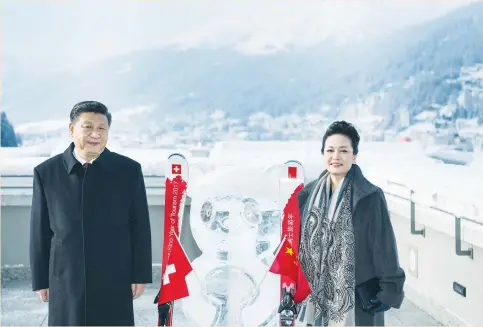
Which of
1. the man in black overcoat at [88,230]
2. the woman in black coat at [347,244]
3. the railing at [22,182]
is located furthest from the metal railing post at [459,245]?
the railing at [22,182]

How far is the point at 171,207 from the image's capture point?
2.10 meters

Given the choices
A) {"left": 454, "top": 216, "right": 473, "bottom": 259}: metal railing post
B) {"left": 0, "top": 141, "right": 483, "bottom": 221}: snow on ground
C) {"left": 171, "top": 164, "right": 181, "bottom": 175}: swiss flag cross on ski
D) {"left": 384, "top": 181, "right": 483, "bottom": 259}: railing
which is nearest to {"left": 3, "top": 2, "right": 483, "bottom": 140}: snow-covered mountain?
{"left": 0, "top": 141, "right": 483, "bottom": 221}: snow on ground

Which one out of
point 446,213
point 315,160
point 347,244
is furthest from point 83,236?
point 315,160

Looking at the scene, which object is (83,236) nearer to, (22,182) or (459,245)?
(459,245)

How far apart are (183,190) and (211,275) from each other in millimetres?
393

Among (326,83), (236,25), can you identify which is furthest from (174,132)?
(326,83)

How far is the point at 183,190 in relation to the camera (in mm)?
2117

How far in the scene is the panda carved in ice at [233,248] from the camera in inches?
86.0

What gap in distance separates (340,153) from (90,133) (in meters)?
0.87

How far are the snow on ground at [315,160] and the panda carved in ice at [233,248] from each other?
1.09 m

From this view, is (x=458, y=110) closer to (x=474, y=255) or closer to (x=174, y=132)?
(x=474, y=255)

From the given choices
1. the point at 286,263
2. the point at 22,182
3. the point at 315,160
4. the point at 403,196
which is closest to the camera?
the point at 286,263

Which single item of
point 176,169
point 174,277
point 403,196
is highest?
point 176,169

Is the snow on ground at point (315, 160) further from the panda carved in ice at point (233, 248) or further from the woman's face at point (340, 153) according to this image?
the woman's face at point (340, 153)
